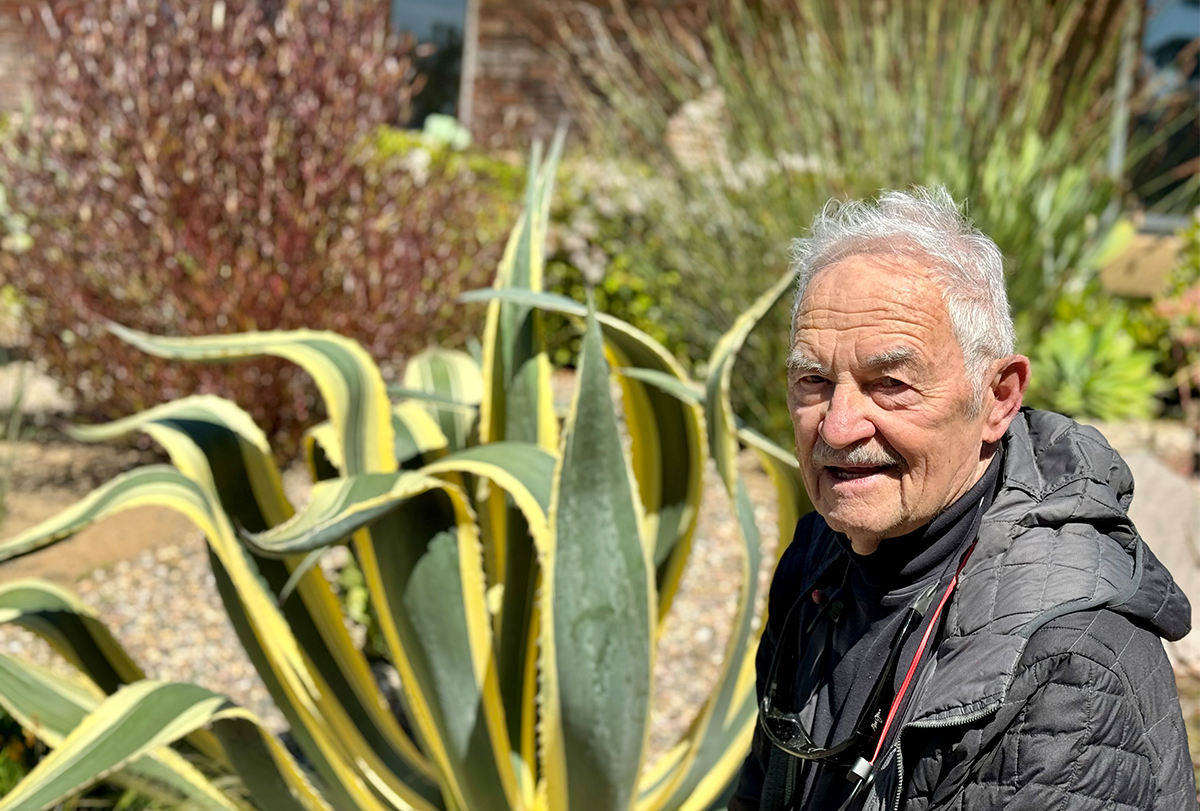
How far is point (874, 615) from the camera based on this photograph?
58.1 inches

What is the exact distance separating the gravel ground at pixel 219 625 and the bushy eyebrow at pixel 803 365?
6.46 feet

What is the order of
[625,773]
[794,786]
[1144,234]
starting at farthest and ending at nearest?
1. [1144,234]
2. [625,773]
3. [794,786]

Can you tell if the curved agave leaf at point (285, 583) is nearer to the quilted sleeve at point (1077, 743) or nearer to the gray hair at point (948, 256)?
the gray hair at point (948, 256)

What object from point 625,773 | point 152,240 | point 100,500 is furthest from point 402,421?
point 152,240

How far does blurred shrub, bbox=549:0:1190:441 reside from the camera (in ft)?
17.1

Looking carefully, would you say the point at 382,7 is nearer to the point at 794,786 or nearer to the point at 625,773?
the point at 625,773

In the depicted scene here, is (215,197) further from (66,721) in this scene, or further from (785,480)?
(785,480)

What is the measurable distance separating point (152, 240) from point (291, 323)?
641 millimetres

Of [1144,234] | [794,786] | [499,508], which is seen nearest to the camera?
[794,786]

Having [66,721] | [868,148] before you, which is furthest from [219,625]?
[868,148]

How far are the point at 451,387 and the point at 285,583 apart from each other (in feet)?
2.04

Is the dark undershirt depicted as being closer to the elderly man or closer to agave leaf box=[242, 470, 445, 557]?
the elderly man

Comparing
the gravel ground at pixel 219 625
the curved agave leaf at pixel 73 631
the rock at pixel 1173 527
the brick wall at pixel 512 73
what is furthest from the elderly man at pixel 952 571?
the brick wall at pixel 512 73

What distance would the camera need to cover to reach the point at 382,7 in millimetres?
5391
